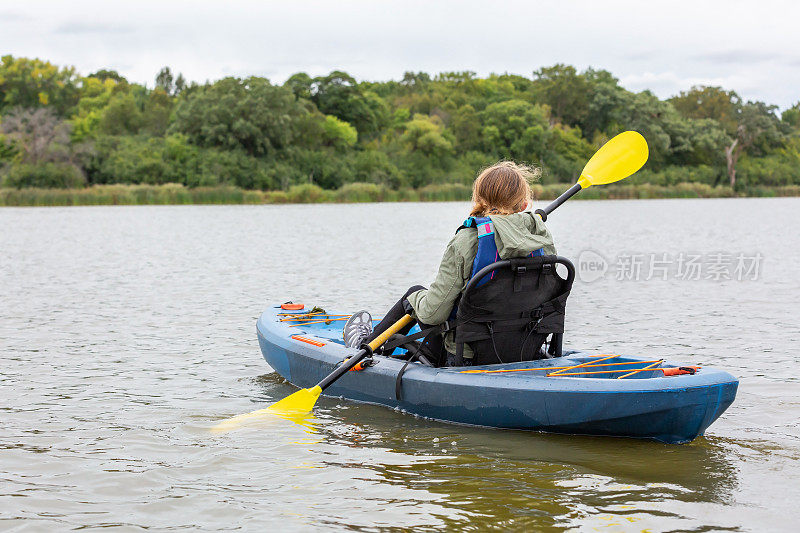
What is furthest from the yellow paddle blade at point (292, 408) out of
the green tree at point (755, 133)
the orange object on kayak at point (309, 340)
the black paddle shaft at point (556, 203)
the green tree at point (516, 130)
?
the green tree at point (755, 133)

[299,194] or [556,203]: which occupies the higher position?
[299,194]

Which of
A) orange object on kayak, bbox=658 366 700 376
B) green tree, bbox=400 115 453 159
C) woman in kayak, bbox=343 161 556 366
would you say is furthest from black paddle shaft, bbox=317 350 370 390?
green tree, bbox=400 115 453 159

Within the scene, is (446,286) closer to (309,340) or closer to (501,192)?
(501,192)

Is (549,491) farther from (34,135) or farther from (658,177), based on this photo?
(658,177)

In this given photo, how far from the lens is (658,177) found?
57.1m

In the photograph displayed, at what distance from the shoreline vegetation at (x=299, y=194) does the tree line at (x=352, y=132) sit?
2883 mm

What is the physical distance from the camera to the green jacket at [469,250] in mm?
4234

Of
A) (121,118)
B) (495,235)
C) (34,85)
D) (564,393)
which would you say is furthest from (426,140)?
(564,393)

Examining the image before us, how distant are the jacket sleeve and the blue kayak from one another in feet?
1.27

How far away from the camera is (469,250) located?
14.2ft

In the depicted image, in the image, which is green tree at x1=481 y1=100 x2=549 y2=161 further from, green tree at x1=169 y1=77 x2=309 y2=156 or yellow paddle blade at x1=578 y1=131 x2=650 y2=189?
yellow paddle blade at x1=578 y1=131 x2=650 y2=189

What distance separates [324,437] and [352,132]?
56.2 meters

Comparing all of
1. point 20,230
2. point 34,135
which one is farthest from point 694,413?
point 34,135

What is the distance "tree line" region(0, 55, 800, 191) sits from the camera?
5231cm
